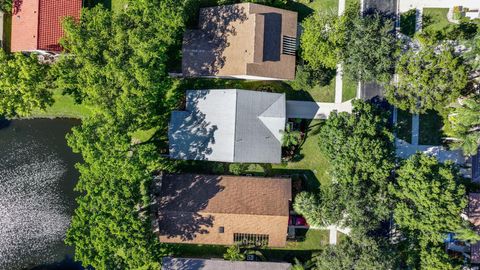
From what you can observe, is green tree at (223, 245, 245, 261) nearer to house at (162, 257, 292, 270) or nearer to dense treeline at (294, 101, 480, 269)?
house at (162, 257, 292, 270)

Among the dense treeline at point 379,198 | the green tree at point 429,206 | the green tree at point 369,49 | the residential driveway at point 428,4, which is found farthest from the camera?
the residential driveway at point 428,4

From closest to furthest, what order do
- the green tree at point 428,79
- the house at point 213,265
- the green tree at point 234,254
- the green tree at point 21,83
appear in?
the green tree at point 428,79 → the green tree at point 21,83 → the house at point 213,265 → the green tree at point 234,254

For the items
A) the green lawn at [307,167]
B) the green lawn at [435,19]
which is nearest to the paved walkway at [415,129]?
the green lawn at [307,167]

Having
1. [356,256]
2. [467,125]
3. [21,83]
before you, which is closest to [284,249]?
[356,256]

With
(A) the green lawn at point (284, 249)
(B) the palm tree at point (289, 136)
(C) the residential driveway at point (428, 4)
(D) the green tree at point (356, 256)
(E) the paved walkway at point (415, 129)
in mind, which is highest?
(C) the residential driveway at point (428, 4)

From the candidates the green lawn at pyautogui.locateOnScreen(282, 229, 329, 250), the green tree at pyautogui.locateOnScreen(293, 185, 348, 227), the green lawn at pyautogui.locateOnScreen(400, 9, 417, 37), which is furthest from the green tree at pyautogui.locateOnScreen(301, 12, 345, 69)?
the green lawn at pyautogui.locateOnScreen(282, 229, 329, 250)

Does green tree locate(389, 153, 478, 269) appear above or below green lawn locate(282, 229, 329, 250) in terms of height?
above

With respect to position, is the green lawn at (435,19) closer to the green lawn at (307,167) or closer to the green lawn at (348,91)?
the green lawn at (348,91)
